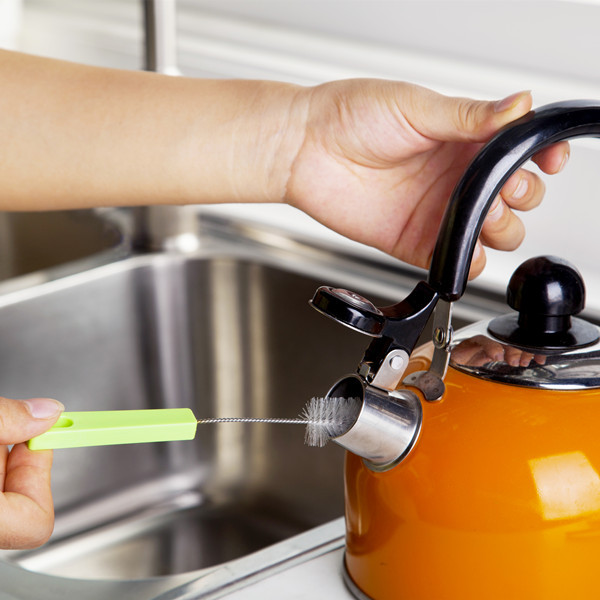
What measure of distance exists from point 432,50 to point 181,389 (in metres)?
0.47

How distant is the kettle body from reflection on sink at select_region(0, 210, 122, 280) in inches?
25.1

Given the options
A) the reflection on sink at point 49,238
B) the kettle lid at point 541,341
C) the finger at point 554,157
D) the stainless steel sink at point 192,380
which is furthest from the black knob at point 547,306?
the reflection on sink at point 49,238

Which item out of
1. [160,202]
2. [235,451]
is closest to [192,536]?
[235,451]

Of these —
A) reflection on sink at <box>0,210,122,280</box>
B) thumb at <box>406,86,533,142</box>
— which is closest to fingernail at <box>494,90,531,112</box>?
thumb at <box>406,86,533,142</box>

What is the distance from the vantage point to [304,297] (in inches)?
37.0

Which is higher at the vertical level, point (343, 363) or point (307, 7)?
point (307, 7)

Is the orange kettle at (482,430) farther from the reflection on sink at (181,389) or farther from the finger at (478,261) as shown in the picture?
the reflection on sink at (181,389)

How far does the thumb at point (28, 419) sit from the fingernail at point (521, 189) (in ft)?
1.13

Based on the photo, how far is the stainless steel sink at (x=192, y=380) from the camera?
896mm

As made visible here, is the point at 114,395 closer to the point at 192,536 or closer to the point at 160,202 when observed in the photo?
the point at 192,536

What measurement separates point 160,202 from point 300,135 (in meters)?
0.14

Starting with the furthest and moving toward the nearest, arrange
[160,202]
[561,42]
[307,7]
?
[307,7] → [561,42] → [160,202]

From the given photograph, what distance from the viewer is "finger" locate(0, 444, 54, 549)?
516 mm

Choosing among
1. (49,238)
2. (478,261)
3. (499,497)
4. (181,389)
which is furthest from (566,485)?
(49,238)
